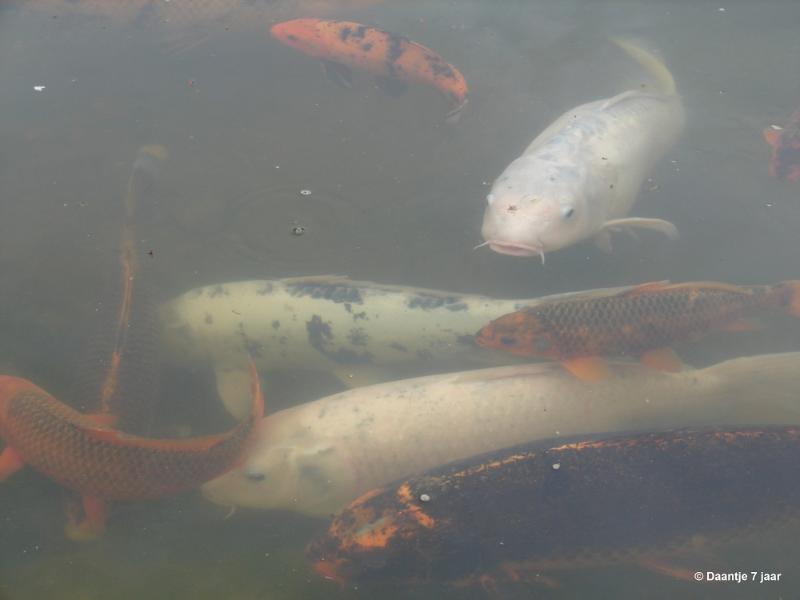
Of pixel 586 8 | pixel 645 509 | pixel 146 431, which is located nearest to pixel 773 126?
pixel 586 8

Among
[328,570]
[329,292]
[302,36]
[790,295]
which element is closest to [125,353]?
[329,292]

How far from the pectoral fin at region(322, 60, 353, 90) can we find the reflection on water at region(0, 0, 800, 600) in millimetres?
136

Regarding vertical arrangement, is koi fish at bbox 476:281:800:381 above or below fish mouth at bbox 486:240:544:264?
below

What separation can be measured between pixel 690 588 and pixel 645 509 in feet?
2.07

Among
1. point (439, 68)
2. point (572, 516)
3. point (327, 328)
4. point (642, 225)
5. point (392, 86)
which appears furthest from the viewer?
point (392, 86)

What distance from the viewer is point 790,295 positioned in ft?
12.9

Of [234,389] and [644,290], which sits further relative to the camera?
[234,389]

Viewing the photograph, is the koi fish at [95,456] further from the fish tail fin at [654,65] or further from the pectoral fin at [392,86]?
the fish tail fin at [654,65]

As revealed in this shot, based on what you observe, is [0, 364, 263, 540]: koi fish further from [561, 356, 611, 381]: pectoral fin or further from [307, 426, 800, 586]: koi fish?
[561, 356, 611, 381]: pectoral fin

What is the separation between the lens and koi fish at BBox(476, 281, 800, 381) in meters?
3.70

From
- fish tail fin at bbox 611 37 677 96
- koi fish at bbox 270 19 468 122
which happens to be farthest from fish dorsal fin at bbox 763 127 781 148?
koi fish at bbox 270 19 468 122

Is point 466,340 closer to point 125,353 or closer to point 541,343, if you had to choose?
point 541,343

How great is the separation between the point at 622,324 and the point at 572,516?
4.30ft

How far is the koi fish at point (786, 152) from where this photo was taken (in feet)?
17.7
